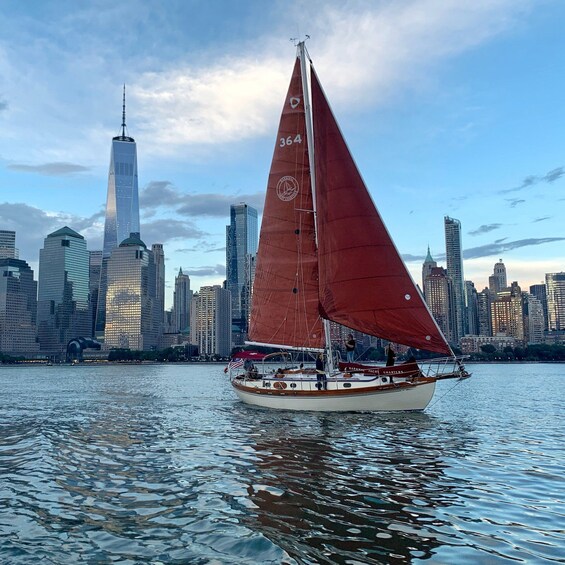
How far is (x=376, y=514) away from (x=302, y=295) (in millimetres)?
23340

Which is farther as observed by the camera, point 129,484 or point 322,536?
point 129,484

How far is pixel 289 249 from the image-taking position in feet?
117

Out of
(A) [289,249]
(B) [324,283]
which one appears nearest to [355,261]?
(B) [324,283]

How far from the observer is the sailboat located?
2928cm

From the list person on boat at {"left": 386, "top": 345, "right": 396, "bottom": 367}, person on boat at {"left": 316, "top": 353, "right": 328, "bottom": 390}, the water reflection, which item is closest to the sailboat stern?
person on boat at {"left": 316, "top": 353, "right": 328, "bottom": 390}

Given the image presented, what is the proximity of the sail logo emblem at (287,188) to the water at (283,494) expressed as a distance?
15564mm

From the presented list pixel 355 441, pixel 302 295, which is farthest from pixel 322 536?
pixel 302 295

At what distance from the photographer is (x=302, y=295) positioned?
1377 inches

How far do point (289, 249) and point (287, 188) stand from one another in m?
4.16

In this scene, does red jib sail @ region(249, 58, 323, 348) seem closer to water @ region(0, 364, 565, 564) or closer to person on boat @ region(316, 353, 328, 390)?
person on boat @ region(316, 353, 328, 390)

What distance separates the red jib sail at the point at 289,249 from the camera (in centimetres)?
3491

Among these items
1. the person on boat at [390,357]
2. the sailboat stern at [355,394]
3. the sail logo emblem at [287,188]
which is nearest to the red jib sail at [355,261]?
the person on boat at [390,357]

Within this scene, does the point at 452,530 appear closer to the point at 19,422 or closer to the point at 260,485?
the point at 260,485

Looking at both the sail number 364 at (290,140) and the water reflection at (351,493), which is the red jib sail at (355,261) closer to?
the sail number 364 at (290,140)
